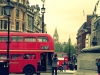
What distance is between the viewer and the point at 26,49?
24.9 metres

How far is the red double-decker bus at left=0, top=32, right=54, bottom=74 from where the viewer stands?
24.6 meters

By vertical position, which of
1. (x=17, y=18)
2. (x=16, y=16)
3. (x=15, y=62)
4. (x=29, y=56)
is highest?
(x=16, y=16)

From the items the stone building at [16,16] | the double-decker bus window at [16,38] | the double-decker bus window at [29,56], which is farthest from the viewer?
the stone building at [16,16]

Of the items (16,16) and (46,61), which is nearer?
(46,61)

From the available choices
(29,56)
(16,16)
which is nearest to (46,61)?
(29,56)

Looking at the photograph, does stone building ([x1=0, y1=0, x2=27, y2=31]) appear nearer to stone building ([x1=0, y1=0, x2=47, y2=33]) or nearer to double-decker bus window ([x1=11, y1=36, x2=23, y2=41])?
stone building ([x1=0, y1=0, x2=47, y2=33])

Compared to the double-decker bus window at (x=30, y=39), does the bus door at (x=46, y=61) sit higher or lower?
lower

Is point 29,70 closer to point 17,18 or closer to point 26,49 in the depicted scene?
point 26,49

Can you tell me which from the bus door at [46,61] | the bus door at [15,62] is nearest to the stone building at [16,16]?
the bus door at [15,62]

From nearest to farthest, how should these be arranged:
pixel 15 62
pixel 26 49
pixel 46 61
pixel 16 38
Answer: pixel 16 38 → pixel 26 49 → pixel 15 62 → pixel 46 61

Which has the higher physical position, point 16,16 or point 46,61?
point 16,16

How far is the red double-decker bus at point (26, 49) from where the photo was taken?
24.6m

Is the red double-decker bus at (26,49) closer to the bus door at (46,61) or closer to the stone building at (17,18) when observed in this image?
the bus door at (46,61)

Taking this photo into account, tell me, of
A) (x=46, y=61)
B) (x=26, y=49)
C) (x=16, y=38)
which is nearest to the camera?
(x=16, y=38)
